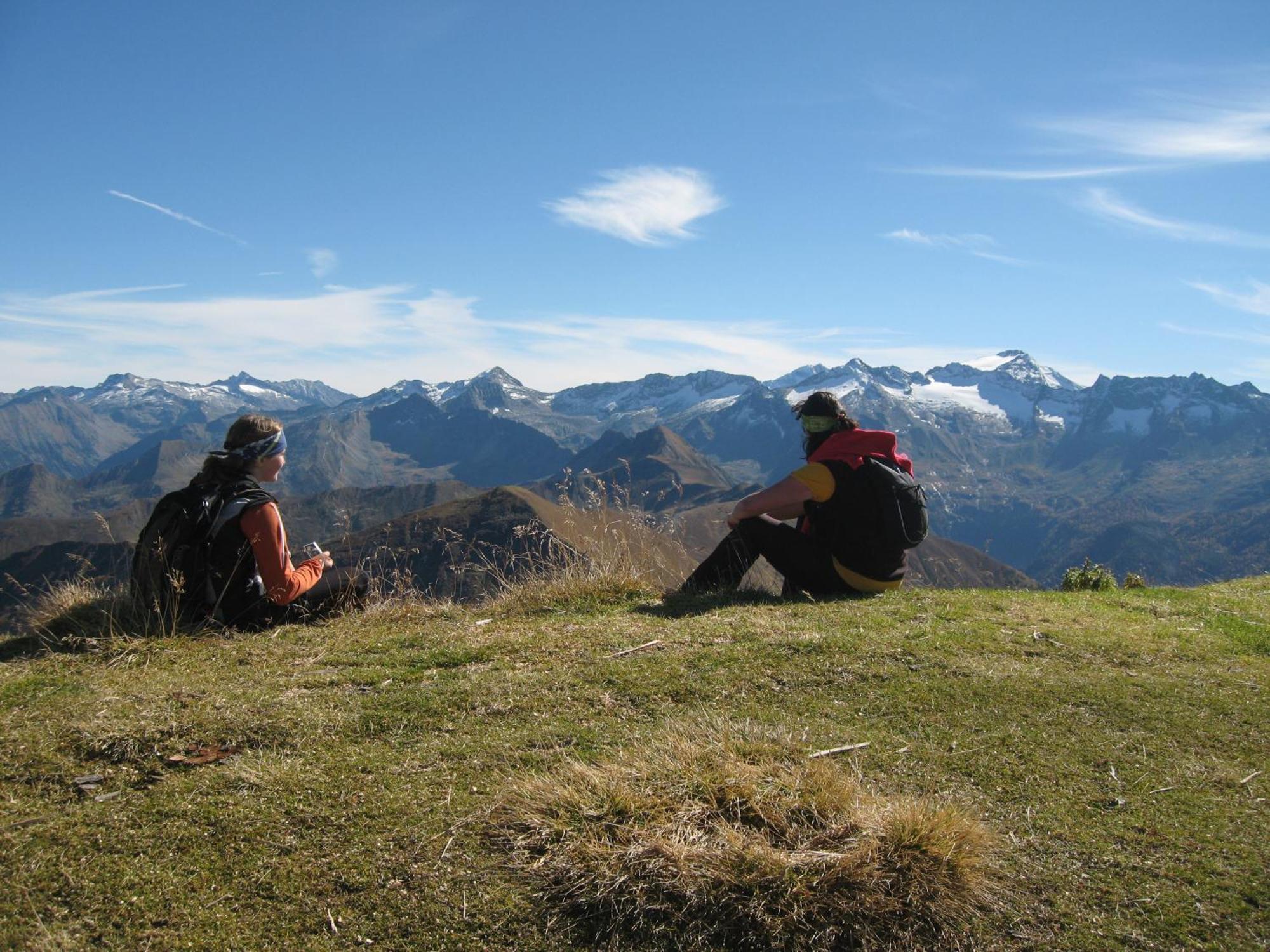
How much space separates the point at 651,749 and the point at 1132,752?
3091mm

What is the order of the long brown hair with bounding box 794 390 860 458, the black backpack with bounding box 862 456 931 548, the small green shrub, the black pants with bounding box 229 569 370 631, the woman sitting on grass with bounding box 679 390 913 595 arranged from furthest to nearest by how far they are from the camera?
the small green shrub, the long brown hair with bounding box 794 390 860 458, the woman sitting on grass with bounding box 679 390 913 595, the black backpack with bounding box 862 456 931 548, the black pants with bounding box 229 569 370 631

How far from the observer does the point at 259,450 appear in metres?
7.10

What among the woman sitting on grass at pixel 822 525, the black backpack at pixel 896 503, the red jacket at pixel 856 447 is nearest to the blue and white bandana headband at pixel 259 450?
the woman sitting on grass at pixel 822 525

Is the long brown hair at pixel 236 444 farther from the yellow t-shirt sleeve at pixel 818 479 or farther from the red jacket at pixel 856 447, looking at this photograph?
the red jacket at pixel 856 447

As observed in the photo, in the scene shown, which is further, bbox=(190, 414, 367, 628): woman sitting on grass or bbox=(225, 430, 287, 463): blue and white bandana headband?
bbox=(225, 430, 287, 463): blue and white bandana headband

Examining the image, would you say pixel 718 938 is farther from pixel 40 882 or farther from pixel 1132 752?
pixel 1132 752

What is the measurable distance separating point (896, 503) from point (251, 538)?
238 inches

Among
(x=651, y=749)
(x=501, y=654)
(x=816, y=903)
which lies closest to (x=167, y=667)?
(x=501, y=654)

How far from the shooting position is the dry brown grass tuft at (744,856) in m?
3.39

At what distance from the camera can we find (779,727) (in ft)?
16.9

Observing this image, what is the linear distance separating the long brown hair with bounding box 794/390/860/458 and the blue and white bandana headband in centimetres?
519

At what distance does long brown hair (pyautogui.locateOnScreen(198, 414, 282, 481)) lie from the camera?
23.0ft

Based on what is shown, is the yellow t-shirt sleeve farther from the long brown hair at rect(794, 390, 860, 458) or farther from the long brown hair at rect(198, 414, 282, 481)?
the long brown hair at rect(198, 414, 282, 481)

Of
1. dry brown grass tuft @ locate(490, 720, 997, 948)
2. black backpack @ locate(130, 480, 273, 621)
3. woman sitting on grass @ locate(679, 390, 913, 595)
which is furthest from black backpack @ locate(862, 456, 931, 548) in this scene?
black backpack @ locate(130, 480, 273, 621)
